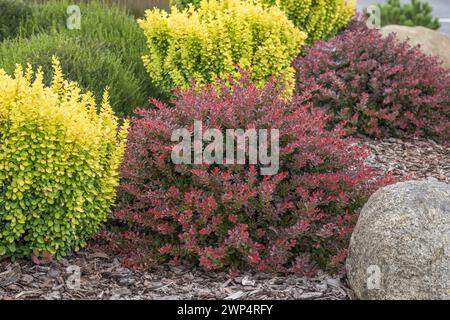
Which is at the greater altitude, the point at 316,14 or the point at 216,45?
the point at 316,14

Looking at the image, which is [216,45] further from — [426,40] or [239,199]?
[426,40]

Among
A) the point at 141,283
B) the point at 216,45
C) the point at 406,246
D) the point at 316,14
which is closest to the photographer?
the point at 406,246

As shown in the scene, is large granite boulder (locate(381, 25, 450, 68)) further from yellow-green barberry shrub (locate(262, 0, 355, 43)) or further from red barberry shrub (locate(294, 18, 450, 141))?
red barberry shrub (locate(294, 18, 450, 141))

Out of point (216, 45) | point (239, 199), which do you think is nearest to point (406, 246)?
point (239, 199)

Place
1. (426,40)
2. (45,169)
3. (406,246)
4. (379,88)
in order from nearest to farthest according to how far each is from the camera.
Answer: (406,246), (45,169), (379,88), (426,40)

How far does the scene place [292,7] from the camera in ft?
29.2

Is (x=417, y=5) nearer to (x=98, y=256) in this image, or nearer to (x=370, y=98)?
(x=370, y=98)

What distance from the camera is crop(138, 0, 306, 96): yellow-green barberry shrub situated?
21.7ft

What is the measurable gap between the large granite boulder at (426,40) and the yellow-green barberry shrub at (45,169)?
6.38 metres

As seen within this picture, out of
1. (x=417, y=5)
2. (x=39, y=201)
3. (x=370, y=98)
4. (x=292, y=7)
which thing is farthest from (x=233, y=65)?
(x=417, y=5)

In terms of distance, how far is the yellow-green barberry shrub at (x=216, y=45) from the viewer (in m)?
6.61

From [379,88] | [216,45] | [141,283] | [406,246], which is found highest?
[216,45]

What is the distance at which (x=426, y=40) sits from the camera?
32.4ft

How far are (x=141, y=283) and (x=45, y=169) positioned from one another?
868mm
